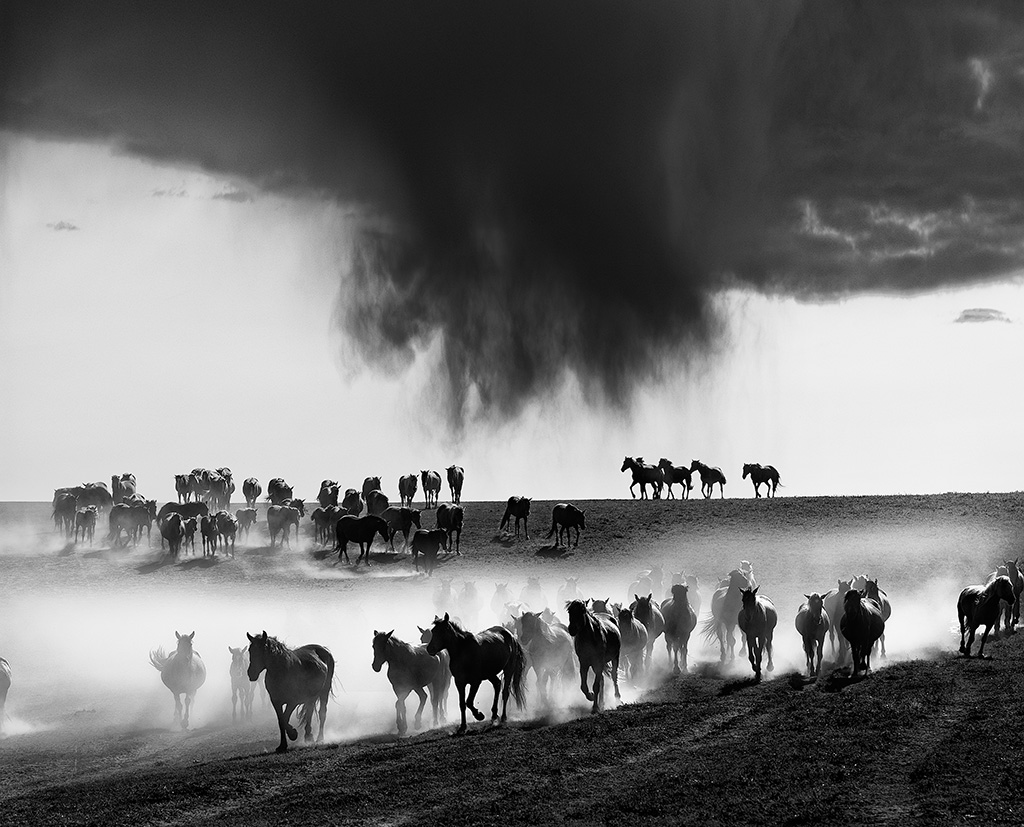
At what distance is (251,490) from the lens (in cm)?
7425

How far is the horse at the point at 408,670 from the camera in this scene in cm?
2409

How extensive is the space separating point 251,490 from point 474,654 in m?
53.2

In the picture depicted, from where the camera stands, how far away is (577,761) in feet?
65.1

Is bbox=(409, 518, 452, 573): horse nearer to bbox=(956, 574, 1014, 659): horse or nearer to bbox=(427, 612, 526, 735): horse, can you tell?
bbox=(956, 574, 1014, 659): horse

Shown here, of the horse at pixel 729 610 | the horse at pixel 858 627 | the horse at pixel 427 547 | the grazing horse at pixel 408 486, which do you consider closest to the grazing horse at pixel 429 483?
the grazing horse at pixel 408 486

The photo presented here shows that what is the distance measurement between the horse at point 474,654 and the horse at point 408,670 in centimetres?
68

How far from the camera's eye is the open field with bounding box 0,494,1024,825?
17.2 metres

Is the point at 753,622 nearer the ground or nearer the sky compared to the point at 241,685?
nearer the sky

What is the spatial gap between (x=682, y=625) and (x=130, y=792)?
17074 mm

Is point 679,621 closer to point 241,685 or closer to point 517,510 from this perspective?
point 241,685

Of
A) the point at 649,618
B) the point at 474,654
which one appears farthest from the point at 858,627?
the point at 474,654

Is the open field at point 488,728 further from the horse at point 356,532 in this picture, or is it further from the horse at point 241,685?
the horse at point 356,532

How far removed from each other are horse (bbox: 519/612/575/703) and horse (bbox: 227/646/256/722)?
25.0 feet

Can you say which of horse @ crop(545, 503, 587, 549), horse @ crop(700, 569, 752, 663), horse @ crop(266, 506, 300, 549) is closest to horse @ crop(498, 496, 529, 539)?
horse @ crop(545, 503, 587, 549)
